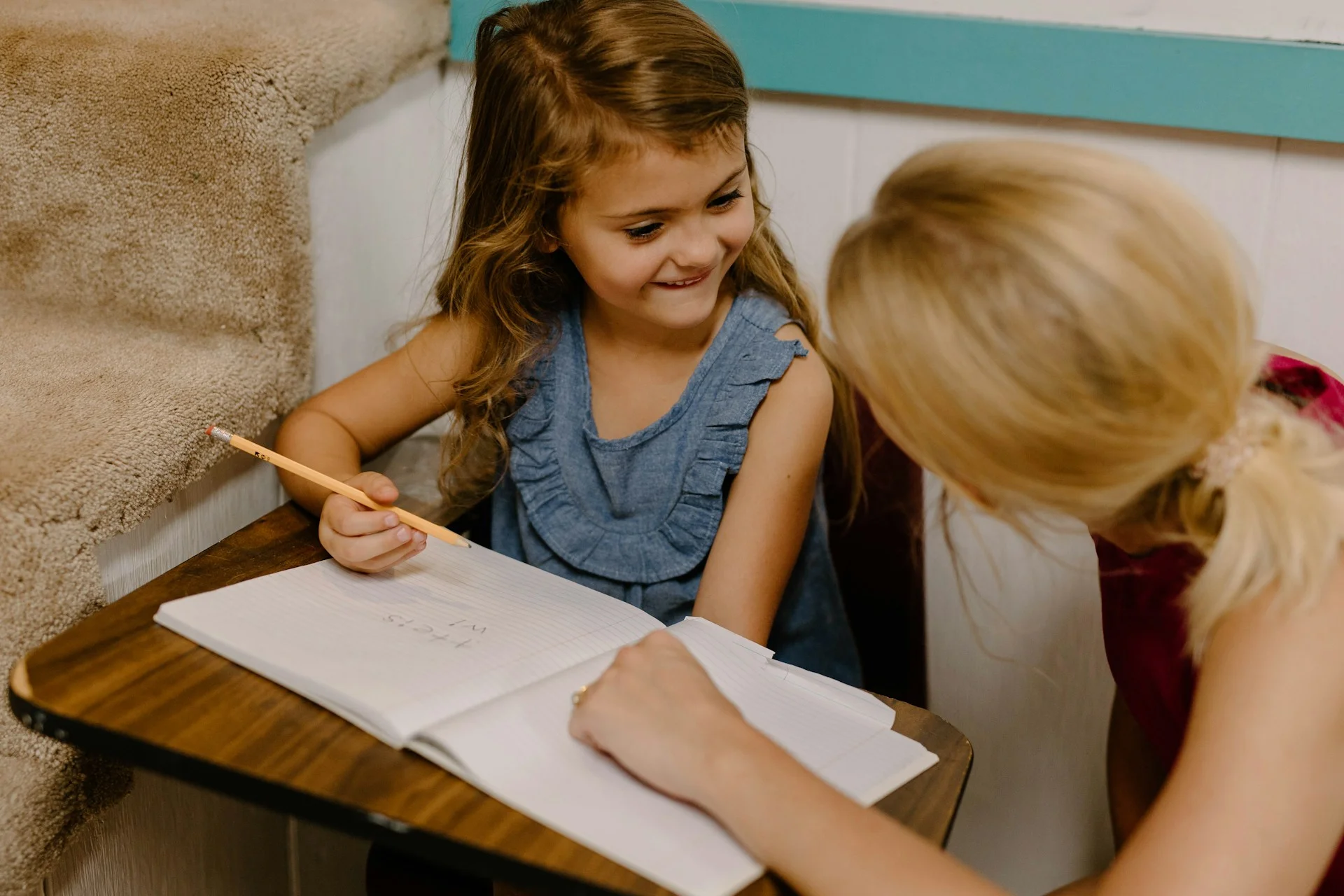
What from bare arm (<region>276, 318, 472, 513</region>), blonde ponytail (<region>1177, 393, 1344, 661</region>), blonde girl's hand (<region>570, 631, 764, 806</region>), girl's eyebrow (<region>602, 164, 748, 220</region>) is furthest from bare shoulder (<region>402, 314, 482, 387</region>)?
blonde ponytail (<region>1177, 393, 1344, 661</region>)

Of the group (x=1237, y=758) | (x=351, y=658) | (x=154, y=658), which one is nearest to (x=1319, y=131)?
(x=1237, y=758)

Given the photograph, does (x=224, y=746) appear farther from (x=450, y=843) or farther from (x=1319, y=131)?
(x=1319, y=131)

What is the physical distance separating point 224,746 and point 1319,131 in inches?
38.3

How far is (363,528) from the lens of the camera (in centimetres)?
81

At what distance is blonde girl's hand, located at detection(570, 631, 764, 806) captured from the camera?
0.61m

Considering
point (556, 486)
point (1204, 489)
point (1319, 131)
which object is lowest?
point (556, 486)

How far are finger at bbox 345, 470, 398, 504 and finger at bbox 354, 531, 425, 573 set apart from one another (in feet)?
0.15

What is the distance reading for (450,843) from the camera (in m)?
0.59

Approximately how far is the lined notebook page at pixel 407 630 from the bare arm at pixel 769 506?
5.5 inches

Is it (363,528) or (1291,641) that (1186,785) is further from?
(363,528)

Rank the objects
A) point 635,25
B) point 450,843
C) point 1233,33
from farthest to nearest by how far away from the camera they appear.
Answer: point 1233,33 → point 635,25 → point 450,843

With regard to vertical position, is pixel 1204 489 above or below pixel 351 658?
above

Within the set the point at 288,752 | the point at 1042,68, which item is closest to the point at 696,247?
the point at 1042,68

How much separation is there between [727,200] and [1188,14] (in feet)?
1.51
